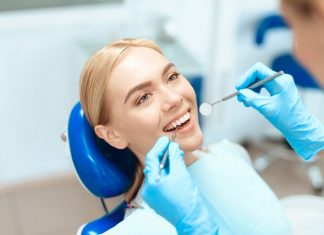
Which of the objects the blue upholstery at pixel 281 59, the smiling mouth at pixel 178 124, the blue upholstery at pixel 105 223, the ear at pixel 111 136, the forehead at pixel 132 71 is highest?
the forehead at pixel 132 71

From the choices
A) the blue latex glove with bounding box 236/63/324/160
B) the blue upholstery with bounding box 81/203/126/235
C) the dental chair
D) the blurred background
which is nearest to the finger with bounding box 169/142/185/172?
the blue latex glove with bounding box 236/63/324/160

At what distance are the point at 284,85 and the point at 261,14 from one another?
143cm

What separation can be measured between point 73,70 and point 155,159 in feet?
4.41

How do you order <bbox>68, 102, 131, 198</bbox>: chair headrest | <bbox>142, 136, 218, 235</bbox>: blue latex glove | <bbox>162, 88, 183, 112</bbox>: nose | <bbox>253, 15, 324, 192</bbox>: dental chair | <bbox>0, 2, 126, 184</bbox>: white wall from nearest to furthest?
<bbox>142, 136, 218, 235</bbox>: blue latex glove
<bbox>162, 88, 183, 112</bbox>: nose
<bbox>68, 102, 131, 198</bbox>: chair headrest
<bbox>0, 2, 126, 184</bbox>: white wall
<bbox>253, 15, 324, 192</bbox>: dental chair

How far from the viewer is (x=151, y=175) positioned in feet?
2.94

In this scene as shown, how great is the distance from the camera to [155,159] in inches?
36.3

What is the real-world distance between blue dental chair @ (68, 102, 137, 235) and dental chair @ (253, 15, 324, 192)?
124cm

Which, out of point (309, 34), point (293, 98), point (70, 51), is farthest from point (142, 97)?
point (70, 51)

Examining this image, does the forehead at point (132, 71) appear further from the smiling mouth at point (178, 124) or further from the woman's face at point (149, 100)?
the smiling mouth at point (178, 124)

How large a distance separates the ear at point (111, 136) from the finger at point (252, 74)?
12.5 inches

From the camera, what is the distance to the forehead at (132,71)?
107 cm

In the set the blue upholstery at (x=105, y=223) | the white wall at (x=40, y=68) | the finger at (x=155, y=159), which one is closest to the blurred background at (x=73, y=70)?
the white wall at (x=40, y=68)

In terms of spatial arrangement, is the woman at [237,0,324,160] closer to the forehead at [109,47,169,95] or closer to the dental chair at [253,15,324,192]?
the forehead at [109,47,169,95]

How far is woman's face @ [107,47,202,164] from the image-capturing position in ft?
3.51
